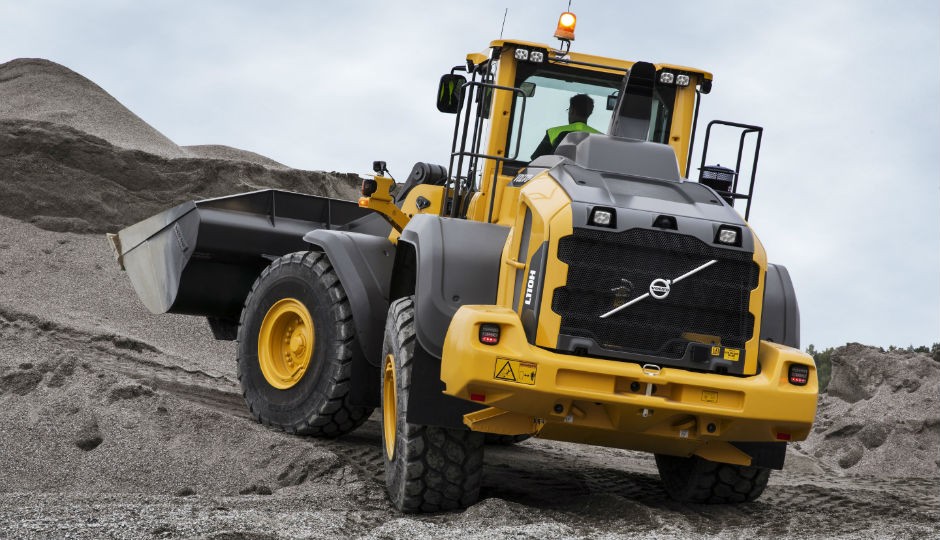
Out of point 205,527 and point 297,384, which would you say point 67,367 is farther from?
point 205,527

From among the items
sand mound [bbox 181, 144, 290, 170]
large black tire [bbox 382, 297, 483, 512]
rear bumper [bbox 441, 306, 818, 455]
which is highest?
sand mound [bbox 181, 144, 290, 170]

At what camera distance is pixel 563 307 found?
5.51m

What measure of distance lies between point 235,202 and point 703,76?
12.9 feet

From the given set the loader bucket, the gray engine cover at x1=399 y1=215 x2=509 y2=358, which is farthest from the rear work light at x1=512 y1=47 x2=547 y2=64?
the loader bucket

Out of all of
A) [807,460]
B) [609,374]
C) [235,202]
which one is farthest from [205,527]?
[807,460]

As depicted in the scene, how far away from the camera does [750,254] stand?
5.70 meters

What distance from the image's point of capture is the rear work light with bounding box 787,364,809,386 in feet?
18.7

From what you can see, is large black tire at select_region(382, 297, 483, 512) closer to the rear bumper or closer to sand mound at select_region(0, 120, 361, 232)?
the rear bumper

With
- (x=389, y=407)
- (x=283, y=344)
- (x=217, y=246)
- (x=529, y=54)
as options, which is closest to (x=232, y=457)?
(x=283, y=344)

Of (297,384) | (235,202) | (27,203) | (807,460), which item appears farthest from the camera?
(27,203)

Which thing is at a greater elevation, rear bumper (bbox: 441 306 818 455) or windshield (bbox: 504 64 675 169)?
windshield (bbox: 504 64 675 169)

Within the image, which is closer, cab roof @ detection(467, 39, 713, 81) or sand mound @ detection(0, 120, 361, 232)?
cab roof @ detection(467, 39, 713, 81)

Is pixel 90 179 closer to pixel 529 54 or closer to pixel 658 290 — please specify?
pixel 529 54

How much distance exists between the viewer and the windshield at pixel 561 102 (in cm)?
704
